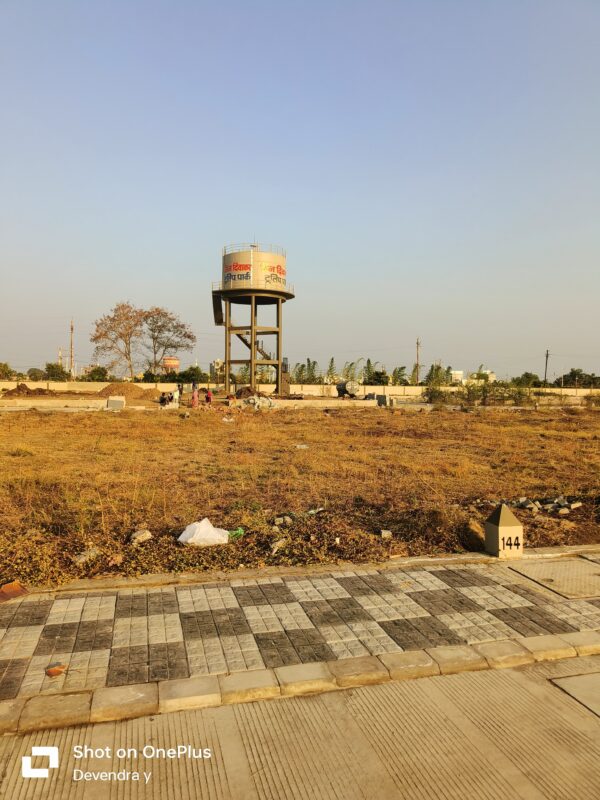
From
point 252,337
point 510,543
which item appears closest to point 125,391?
point 252,337

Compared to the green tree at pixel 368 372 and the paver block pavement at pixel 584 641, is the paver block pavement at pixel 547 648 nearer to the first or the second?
the paver block pavement at pixel 584 641

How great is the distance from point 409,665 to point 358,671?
36cm

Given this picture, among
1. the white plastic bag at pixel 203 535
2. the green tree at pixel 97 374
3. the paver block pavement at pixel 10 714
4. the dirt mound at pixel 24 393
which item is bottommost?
the paver block pavement at pixel 10 714

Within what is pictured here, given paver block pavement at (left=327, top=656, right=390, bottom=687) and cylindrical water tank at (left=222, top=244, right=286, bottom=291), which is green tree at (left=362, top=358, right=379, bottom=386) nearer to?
cylindrical water tank at (left=222, top=244, right=286, bottom=291)

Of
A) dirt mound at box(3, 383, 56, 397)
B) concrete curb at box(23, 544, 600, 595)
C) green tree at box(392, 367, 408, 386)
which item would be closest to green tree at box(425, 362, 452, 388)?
green tree at box(392, 367, 408, 386)

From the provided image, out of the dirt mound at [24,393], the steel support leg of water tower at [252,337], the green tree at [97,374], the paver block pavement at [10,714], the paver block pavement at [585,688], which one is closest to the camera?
the paver block pavement at [10,714]

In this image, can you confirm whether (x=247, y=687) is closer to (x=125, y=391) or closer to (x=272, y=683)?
(x=272, y=683)

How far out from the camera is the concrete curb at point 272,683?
3.13 metres

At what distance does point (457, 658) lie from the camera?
3.78 m

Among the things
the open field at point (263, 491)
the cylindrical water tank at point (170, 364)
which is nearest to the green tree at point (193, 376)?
the cylindrical water tank at point (170, 364)

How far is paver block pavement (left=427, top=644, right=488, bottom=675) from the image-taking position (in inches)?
146

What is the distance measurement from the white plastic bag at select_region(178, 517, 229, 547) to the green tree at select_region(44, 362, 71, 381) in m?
59.5

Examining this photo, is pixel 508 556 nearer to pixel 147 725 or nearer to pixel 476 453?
Answer: pixel 147 725

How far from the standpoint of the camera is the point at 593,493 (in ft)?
30.2
